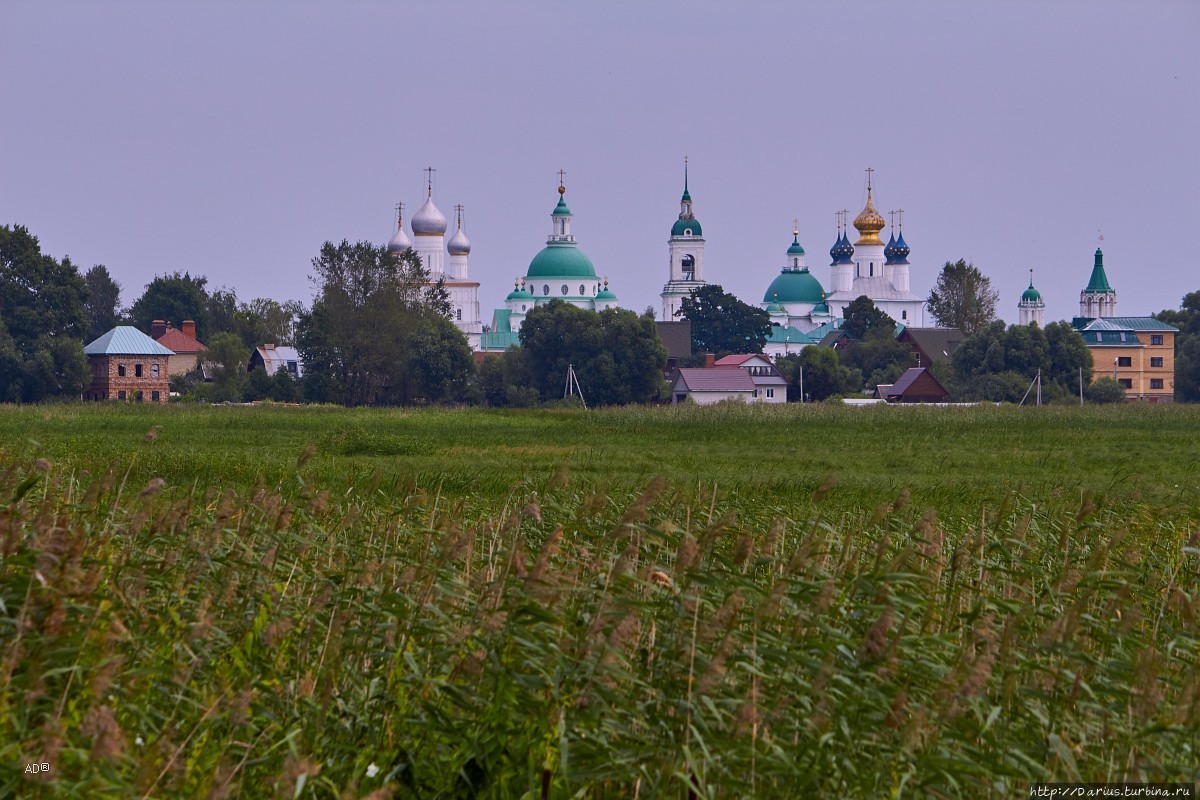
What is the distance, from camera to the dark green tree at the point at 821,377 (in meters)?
88.7

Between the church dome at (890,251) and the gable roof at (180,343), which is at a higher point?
the church dome at (890,251)

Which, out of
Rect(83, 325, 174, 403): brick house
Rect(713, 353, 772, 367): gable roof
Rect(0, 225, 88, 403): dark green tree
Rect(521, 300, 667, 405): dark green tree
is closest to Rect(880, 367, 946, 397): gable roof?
Rect(713, 353, 772, 367): gable roof

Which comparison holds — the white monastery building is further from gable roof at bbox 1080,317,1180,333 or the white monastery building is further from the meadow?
the meadow

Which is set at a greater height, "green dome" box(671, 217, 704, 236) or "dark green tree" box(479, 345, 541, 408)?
"green dome" box(671, 217, 704, 236)

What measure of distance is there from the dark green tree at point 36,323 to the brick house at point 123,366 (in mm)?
2039

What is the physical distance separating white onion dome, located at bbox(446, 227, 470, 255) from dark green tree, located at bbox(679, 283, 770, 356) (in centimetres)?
2480

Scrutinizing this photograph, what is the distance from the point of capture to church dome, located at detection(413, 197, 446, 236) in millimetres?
125000

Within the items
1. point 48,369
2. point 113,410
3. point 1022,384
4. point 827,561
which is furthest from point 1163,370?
point 827,561

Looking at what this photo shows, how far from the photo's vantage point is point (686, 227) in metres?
148

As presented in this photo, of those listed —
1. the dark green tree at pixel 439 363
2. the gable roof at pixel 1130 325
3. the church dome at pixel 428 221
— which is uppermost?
the church dome at pixel 428 221

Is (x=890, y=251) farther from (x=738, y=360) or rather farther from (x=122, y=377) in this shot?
(x=122, y=377)

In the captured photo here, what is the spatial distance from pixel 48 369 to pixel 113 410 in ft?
102

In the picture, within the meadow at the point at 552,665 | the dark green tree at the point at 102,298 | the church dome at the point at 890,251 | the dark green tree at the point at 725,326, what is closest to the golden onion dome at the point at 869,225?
the church dome at the point at 890,251

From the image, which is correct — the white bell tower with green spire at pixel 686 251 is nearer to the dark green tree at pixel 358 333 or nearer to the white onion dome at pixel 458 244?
the white onion dome at pixel 458 244
